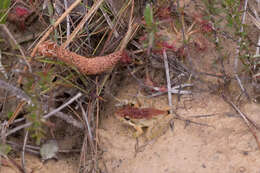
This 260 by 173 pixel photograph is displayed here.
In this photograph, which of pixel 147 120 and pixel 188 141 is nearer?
pixel 188 141

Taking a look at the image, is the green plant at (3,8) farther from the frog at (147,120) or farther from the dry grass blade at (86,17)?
the frog at (147,120)

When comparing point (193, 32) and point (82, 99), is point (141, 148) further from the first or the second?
point (193, 32)

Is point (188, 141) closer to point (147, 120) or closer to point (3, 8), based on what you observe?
point (147, 120)

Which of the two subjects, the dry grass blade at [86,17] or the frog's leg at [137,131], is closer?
the frog's leg at [137,131]

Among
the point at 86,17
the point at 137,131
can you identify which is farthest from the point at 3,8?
the point at 137,131

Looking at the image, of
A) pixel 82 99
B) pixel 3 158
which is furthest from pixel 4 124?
pixel 82 99

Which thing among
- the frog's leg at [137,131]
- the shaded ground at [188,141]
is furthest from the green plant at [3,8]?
the frog's leg at [137,131]

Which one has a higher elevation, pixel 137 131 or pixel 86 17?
pixel 86 17

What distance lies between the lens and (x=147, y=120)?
2260 millimetres

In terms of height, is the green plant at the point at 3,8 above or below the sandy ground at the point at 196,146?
above

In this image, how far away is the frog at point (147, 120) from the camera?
7.31ft

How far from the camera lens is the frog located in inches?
87.7

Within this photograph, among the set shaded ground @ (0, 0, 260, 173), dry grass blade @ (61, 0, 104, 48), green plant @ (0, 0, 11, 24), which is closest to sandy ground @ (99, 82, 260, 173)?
shaded ground @ (0, 0, 260, 173)

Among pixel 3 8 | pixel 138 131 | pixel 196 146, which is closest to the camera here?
pixel 196 146
